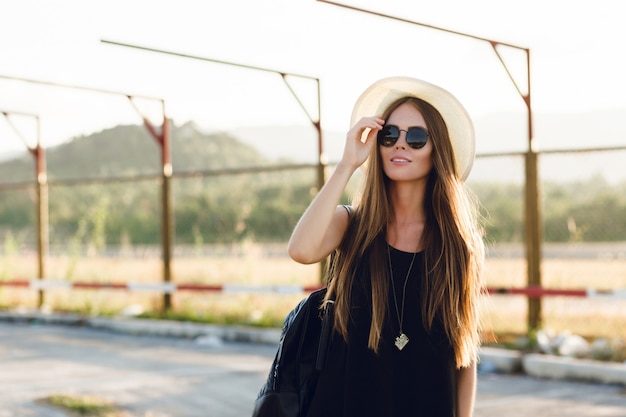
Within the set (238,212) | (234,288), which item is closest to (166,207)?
(234,288)

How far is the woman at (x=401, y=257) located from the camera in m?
2.96

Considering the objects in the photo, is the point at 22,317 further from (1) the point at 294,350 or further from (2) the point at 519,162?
(1) the point at 294,350

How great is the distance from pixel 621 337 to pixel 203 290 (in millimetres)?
5253

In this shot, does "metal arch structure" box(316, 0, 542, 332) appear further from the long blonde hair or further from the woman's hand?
the woman's hand

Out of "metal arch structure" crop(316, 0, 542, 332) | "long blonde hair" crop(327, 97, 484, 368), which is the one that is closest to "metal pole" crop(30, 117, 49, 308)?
"metal arch structure" crop(316, 0, 542, 332)

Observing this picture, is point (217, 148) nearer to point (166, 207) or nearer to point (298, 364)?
point (166, 207)

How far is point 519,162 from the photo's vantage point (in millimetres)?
10672

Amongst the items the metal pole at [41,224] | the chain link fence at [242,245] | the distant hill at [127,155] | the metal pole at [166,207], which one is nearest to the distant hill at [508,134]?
the distant hill at [127,155]

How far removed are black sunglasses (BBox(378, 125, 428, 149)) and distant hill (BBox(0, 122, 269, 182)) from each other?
100 meters

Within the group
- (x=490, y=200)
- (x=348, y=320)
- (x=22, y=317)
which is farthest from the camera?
(x=490, y=200)

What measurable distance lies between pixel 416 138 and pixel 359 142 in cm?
17

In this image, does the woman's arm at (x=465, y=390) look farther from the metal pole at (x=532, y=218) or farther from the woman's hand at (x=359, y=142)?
the metal pole at (x=532, y=218)

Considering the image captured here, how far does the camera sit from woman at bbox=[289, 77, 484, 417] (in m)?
2.96

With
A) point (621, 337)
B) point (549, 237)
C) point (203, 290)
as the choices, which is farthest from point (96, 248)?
point (549, 237)
